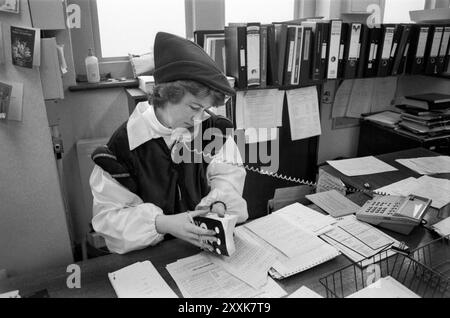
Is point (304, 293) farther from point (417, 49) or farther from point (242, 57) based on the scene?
point (417, 49)

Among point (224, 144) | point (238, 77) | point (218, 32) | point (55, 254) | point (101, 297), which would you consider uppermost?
point (218, 32)

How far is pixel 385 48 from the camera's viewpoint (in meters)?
2.36

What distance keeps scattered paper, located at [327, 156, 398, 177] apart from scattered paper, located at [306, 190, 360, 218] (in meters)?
0.31

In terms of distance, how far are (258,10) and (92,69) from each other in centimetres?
117

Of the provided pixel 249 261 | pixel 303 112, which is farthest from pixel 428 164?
pixel 249 261

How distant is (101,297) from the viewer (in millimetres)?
904

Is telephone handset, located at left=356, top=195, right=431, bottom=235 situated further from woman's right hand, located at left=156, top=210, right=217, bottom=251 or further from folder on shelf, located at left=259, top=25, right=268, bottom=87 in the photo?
folder on shelf, located at left=259, top=25, right=268, bottom=87

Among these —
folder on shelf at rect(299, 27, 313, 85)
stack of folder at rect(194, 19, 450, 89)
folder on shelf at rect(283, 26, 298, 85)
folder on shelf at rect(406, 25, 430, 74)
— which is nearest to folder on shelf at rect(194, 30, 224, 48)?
stack of folder at rect(194, 19, 450, 89)

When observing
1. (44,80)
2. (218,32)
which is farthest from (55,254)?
(218,32)

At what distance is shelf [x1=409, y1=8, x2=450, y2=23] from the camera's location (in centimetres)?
243
